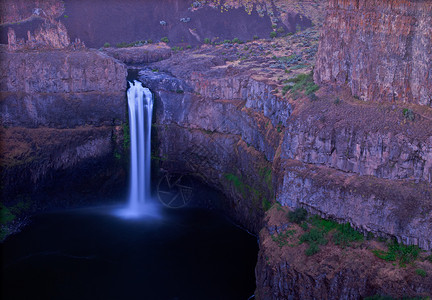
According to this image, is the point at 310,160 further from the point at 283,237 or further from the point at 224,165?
the point at 224,165

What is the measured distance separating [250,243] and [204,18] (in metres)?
34.0

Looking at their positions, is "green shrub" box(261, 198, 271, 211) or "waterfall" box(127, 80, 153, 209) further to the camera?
"waterfall" box(127, 80, 153, 209)

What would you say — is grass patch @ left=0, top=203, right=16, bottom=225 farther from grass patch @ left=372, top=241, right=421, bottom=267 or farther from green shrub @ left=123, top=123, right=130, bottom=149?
grass patch @ left=372, top=241, right=421, bottom=267

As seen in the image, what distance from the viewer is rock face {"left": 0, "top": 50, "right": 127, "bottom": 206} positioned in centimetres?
3928

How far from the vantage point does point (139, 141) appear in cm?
4134

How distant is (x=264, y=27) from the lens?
61.1 meters

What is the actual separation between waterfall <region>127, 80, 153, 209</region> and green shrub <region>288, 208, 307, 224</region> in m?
16.7

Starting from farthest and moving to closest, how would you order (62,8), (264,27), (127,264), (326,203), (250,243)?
(264,27), (62,8), (250,243), (127,264), (326,203)

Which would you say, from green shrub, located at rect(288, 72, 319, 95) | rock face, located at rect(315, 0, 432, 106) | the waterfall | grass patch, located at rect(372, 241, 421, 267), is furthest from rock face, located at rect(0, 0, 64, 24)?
grass patch, located at rect(372, 241, 421, 267)

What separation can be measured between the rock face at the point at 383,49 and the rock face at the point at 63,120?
18.3m

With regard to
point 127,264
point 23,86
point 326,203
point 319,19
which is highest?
point 319,19

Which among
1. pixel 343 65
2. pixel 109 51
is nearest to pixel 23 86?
pixel 109 51

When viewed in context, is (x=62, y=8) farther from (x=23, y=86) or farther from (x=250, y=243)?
(x=250, y=243)

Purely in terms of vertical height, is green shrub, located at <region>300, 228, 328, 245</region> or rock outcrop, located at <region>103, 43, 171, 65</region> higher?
rock outcrop, located at <region>103, 43, 171, 65</region>
